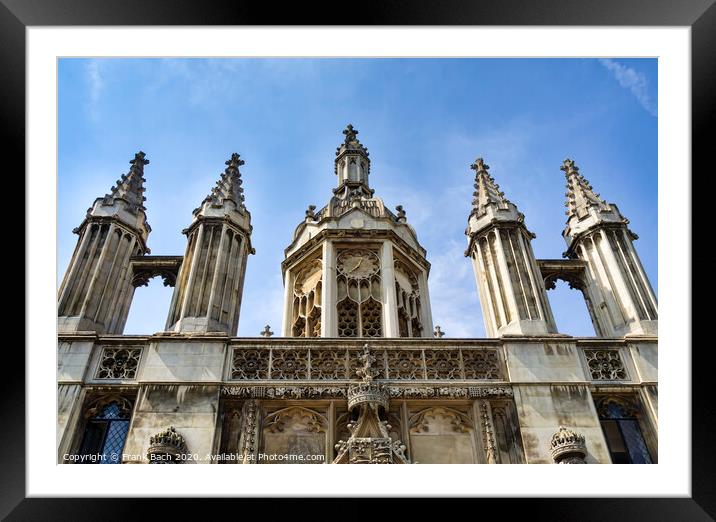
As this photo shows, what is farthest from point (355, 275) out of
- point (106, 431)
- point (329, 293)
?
point (106, 431)

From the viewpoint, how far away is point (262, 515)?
7523 millimetres

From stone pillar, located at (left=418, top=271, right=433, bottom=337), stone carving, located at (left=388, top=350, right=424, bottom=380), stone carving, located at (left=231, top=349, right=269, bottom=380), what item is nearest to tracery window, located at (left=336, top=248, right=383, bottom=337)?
stone pillar, located at (left=418, top=271, right=433, bottom=337)

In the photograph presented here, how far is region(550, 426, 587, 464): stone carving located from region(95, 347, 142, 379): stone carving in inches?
272

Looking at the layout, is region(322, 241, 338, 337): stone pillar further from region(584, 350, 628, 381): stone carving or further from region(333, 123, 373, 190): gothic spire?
region(584, 350, 628, 381): stone carving

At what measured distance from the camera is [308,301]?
54.0 feet

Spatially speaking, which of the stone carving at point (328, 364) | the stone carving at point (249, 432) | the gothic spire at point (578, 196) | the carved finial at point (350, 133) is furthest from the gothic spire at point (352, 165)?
the stone carving at point (249, 432)

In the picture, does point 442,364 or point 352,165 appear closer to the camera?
point 442,364

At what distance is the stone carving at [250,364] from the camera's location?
1143cm

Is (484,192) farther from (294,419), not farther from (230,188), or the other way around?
(294,419)

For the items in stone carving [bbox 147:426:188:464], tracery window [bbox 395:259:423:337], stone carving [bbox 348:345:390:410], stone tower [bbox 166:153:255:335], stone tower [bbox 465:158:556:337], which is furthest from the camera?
tracery window [bbox 395:259:423:337]

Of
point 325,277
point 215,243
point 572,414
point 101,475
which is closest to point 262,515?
point 101,475

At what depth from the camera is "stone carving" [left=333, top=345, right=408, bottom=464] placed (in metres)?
10.0

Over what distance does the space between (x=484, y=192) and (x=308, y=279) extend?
4914 mm

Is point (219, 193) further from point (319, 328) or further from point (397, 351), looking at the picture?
point (397, 351)
